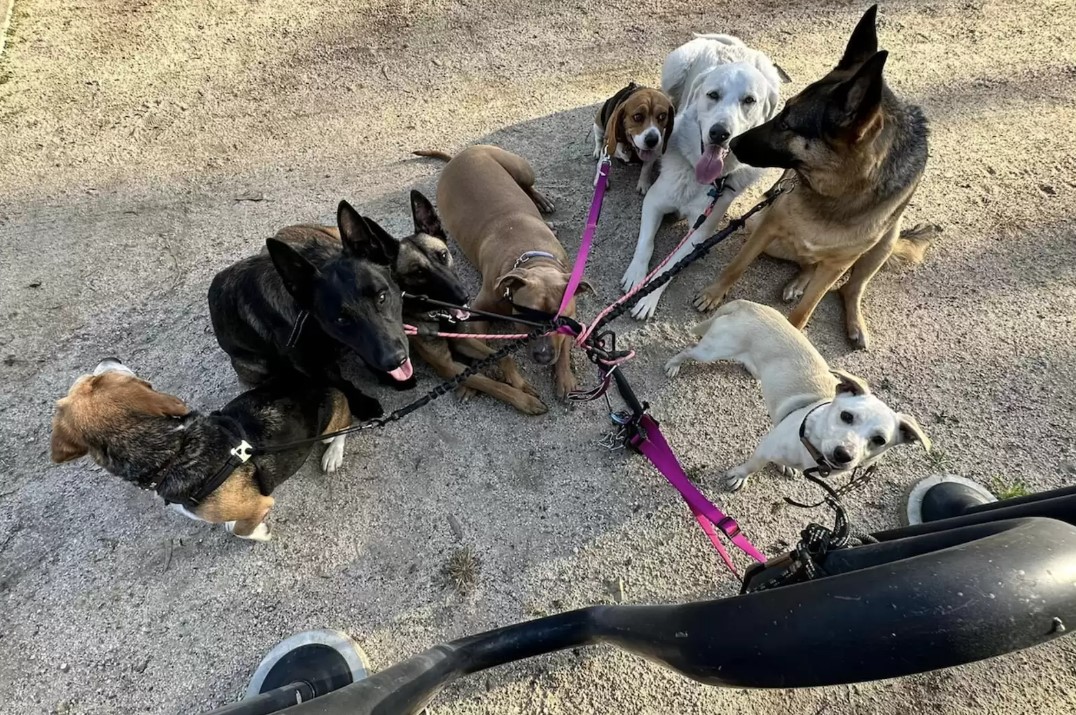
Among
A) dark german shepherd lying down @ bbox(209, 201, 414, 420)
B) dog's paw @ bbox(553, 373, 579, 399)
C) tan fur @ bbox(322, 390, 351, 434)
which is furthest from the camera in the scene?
dog's paw @ bbox(553, 373, 579, 399)

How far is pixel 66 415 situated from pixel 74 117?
4.86 metres

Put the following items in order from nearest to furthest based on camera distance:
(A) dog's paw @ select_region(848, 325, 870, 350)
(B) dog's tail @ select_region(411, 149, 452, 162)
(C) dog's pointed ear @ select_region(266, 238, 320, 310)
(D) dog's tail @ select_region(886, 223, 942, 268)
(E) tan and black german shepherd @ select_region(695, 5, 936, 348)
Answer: (C) dog's pointed ear @ select_region(266, 238, 320, 310), (E) tan and black german shepherd @ select_region(695, 5, 936, 348), (A) dog's paw @ select_region(848, 325, 870, 350), (D) dog's tail @ select_region(886, 223, 942, 268), (B) dog's tail @ select_region(411, 149, 452, 162)

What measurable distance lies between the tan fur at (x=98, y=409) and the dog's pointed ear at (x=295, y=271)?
2.84ft

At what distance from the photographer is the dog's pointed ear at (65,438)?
2.55 m

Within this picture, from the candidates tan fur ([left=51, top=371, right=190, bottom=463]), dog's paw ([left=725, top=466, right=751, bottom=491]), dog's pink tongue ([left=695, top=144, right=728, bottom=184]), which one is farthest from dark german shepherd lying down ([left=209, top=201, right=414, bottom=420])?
dog's pink tongue ([left=695, top=144, right=728, bottom=184])

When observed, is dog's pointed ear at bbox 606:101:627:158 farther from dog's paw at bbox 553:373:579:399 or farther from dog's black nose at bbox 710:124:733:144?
dog's paw at bbox 553:373:579:399

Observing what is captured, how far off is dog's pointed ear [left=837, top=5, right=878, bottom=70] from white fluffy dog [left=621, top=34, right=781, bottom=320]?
0.68m

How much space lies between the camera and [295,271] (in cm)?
293

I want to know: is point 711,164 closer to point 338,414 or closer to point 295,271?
point 295,271

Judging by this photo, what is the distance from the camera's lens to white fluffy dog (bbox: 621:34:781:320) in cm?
397

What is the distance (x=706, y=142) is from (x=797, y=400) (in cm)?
214

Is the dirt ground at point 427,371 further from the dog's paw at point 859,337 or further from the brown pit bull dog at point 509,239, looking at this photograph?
the brown pit bull dog at point 509,239

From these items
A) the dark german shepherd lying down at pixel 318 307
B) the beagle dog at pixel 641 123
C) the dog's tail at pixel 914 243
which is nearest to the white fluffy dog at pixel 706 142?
the beagle dog at pixel 641 123

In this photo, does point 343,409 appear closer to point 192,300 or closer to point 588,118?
point 192,300
